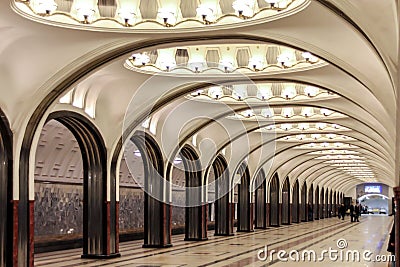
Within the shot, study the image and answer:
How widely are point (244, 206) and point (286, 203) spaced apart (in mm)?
9930

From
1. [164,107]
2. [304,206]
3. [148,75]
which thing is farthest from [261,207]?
[148,75]

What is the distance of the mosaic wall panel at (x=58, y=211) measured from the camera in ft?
61.7

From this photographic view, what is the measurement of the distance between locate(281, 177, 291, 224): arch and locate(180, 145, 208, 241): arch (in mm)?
15415

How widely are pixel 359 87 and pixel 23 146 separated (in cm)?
787

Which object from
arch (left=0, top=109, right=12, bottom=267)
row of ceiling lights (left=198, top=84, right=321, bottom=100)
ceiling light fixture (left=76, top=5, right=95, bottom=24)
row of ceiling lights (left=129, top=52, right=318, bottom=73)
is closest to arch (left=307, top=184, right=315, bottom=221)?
row of ceiling lights (left=198, top=84, right=321, bottom=100)

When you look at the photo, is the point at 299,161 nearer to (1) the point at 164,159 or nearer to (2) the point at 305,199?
(2) the point at 305,199

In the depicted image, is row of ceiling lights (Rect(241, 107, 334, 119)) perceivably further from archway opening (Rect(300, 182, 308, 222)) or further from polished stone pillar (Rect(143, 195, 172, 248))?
archway opening (Rect(300, 182, 308, 222))

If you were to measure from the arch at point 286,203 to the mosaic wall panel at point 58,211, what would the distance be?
20.1 m

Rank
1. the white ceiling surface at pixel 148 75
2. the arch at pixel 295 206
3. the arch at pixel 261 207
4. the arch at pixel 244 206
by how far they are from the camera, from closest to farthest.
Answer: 1. the white ceiling surface at pixel 148 75
2. the arch at pixel 244 206
3. the arch at pixel 261 207
4. the arch at pixel 295 206

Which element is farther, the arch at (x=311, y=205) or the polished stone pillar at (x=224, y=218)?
the arch at (x=311, y=205)

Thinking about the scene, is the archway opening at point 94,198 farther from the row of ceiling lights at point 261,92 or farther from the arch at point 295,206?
the arch at point 295,206

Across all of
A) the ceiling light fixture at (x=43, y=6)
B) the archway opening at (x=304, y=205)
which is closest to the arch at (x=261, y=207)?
the archway opening at (x=304, y=205)

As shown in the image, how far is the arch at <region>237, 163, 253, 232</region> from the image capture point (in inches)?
1179

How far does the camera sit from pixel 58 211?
19.7 metres
